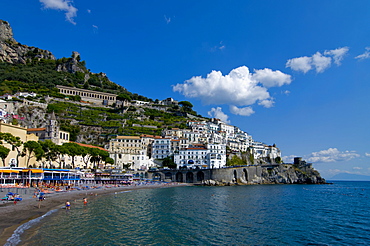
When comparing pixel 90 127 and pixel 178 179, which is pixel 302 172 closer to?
pixel 178 179

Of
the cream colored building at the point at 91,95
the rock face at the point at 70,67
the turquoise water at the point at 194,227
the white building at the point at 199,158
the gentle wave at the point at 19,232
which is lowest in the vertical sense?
the turquoise water at the point at 194,227

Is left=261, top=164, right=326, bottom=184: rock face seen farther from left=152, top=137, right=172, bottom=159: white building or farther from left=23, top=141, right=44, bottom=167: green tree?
left=23, top=141, right=44, bottom=167: green tree

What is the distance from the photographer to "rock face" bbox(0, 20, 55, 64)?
131375 mm

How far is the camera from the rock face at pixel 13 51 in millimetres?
131375

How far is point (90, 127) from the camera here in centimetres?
9300

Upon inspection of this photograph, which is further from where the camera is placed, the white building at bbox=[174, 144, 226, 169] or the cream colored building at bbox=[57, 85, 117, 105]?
the cream colored building at bbox=[57, 85, 117, 105]

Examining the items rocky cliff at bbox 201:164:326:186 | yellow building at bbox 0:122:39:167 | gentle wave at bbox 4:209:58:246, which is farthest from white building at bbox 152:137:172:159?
gentle wave at bbox 4:209:58:246

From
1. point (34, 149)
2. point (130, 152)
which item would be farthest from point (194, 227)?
point (130, 152)

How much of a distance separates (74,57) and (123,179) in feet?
375

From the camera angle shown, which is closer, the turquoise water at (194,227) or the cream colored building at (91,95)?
the turquoise water at (194,227)

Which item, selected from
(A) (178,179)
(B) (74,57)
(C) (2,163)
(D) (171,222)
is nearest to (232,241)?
(D) (171,222)

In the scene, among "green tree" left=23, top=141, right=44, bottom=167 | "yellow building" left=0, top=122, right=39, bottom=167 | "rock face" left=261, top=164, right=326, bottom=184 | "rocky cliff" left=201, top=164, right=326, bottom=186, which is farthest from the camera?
"rock face" left=261, top=164, right=326, bottom=184

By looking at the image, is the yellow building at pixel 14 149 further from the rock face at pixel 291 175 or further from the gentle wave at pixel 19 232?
the rock face at pixel 291 175

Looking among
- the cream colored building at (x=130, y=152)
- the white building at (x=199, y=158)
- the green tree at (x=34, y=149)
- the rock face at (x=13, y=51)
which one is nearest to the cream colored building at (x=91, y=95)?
the rock face at (x=13, y=51)
